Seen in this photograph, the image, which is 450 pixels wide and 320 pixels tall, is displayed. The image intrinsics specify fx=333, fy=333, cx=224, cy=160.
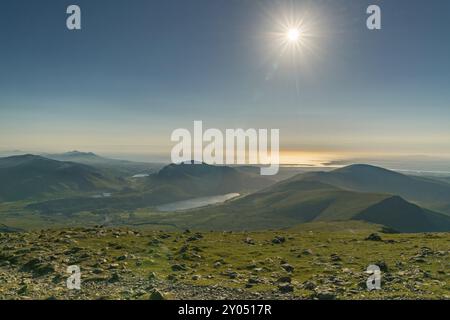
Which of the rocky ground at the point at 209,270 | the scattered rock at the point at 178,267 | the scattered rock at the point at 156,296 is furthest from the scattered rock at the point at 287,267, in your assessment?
the scattered rock at the point at 156,296

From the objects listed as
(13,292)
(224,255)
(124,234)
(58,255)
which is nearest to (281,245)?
(224,255)

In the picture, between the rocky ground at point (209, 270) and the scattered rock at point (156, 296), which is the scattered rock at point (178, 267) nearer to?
the rocky ground at point (209, 270)

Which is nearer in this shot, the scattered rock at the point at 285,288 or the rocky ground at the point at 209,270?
the rocky ground at the point at 209,270

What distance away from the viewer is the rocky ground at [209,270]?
77.8 feet

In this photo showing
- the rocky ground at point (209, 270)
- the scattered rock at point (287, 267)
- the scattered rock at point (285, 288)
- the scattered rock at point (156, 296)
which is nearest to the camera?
the scattered rock at point (156, 296)

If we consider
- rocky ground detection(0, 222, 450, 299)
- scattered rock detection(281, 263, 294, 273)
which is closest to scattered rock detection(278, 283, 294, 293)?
rocky ground detection(0, 222, 450, 299)

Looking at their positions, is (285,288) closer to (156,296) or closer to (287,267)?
(287,267)

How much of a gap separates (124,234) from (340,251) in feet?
112

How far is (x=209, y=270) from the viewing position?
108ft

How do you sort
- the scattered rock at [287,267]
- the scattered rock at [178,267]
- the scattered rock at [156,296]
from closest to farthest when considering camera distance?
the scattered rock at [156,296] → the scattered rock at [178,267] → the scattered rock at [287,267]

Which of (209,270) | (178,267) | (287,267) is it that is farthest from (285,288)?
(178,267)
